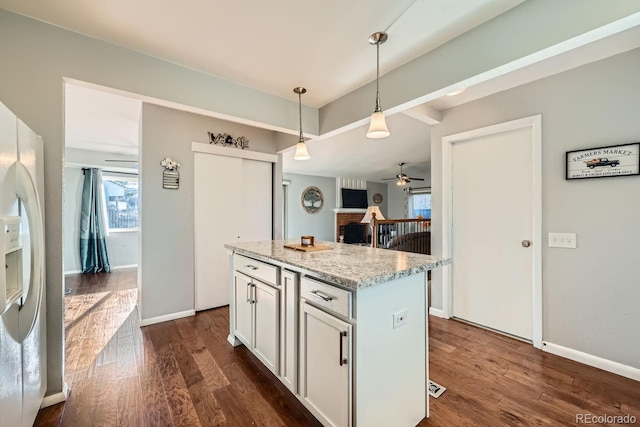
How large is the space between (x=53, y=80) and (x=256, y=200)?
92.2 inches

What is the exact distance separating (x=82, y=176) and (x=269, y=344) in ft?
18.1

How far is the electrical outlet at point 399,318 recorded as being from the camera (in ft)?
4.53

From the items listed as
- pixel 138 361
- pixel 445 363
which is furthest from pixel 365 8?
pixel 138 361

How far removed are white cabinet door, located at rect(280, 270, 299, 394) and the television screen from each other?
665cm

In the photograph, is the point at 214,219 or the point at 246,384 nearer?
the point at 246,384

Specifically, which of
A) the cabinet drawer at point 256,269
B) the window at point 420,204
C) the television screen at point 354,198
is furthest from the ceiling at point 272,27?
the window at point 420,204

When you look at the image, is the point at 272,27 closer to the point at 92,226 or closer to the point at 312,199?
the point at 92,226

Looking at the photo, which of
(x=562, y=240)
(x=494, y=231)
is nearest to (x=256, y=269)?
(x=494, y=231)

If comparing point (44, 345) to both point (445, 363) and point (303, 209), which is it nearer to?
point (445, 363)

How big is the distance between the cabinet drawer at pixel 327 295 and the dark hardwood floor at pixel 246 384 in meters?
0.74

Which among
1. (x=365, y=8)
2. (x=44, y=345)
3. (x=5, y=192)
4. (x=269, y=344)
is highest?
(x=365, y=8)

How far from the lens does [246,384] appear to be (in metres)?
1.88

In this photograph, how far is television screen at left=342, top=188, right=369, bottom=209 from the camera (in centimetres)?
827

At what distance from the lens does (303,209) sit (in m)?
7.46
